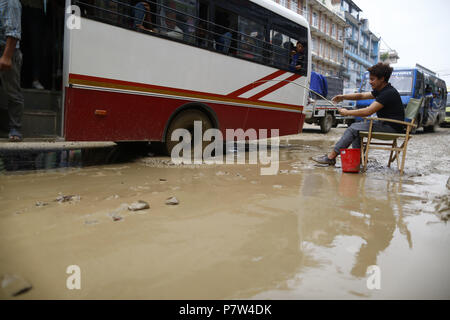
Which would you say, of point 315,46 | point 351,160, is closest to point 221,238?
point 351,160

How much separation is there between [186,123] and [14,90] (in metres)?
2.57

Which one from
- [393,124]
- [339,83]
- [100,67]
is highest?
[339,83]

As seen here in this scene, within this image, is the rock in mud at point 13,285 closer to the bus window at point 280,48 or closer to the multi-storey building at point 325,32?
the bus window at point 280,48

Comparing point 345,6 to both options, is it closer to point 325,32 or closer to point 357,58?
point 357,58

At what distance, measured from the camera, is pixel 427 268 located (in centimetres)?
185

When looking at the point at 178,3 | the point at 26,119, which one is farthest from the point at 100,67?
the point at 178,3

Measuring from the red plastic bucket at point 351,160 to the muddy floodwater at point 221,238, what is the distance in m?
0.98

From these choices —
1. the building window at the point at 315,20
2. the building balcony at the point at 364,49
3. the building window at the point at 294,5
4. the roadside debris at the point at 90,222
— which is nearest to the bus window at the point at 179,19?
the roadside debris at the point at 90,222

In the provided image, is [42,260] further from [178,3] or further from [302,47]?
[302,47]

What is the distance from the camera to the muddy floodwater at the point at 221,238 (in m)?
1.59

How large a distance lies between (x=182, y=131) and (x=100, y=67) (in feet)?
5.89

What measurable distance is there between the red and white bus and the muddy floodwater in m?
1.24
